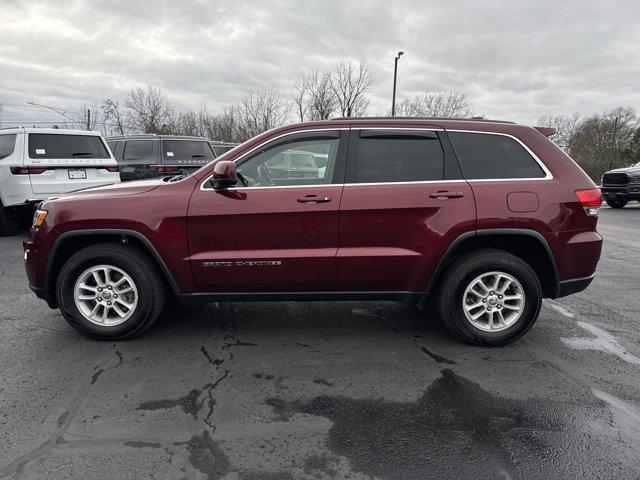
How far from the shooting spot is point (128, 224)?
11.7 feet

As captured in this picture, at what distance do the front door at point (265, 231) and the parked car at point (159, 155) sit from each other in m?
7.91

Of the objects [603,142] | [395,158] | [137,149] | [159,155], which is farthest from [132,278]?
[603,142]

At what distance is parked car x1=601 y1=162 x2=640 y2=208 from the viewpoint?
50.8ft

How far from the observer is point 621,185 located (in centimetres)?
1587

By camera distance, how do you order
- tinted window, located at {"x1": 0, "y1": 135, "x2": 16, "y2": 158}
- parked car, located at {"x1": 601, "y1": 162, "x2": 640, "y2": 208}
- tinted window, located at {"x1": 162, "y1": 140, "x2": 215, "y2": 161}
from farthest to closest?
parked car, located at {"x1": 601, "y1": 162, "x2": 640, "y2": 208}
tinted window, located at {"x1": 162, "y1": 140, "x2": 215, "y2": 161}
tinted window, located at {"x1": 0, "y1": 135, "x2": 16, "y2": 158}

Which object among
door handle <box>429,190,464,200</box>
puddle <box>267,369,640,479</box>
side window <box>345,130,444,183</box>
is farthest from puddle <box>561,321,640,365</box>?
side window <box>345,130,444,183</box>

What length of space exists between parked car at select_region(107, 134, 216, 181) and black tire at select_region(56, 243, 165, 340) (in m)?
7.67

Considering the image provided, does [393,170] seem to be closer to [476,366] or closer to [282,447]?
[476,366]

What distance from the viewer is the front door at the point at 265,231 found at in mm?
3525

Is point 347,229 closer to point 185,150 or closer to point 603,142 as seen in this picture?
point 185,150

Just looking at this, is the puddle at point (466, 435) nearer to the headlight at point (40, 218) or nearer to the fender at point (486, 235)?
the fender at point (486, 235)

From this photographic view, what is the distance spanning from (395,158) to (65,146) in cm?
685

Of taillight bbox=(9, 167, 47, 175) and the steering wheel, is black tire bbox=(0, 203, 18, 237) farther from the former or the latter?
the steering wheel

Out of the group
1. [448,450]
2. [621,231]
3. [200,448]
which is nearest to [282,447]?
[200,448]
